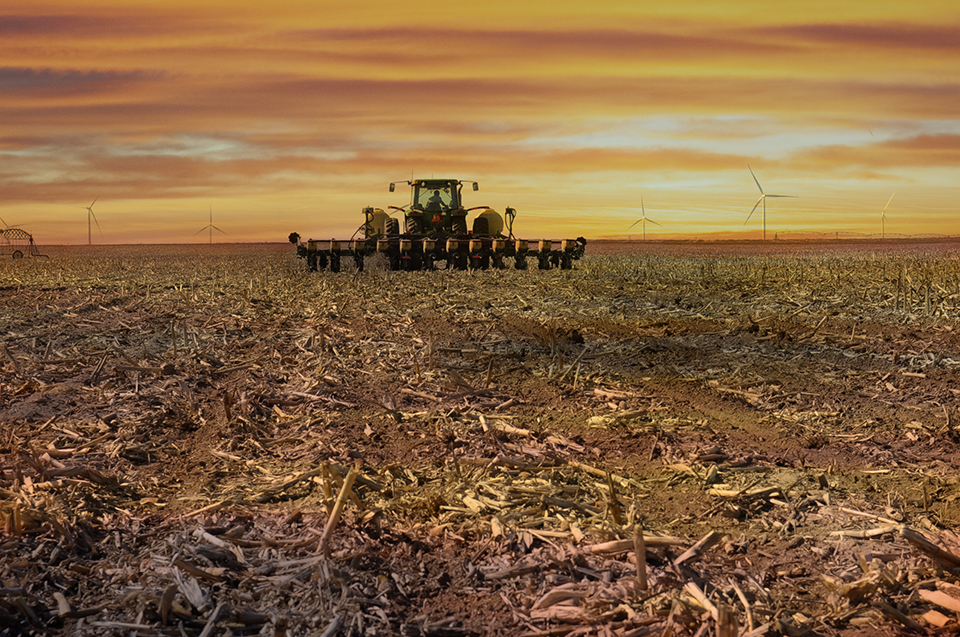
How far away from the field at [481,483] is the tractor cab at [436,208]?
20323mm

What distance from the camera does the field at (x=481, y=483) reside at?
12.8ft

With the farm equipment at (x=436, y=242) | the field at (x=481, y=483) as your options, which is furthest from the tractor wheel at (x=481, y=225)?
the field at (x=481, y=483)

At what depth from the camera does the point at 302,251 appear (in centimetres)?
3188

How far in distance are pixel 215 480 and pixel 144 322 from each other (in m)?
8.39

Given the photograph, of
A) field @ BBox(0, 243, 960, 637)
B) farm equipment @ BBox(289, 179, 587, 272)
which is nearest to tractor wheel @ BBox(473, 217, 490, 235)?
farm equipment @ BBox(289, 179, 587, 272)

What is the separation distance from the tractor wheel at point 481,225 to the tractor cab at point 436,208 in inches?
41.3

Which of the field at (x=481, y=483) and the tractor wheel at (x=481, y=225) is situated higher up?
the tractor wheel at (x=481, y=225)

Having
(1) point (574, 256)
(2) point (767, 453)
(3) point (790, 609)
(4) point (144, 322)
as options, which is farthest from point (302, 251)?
(3) point (790, 609)

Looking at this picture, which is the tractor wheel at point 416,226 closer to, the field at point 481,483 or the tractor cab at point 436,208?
the tractor cab at point 436,208

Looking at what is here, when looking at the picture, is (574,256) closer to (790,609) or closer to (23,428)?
(23,428)

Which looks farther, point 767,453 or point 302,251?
point 302,251

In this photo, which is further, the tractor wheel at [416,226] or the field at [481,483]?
the tractor wheel at [416,226]

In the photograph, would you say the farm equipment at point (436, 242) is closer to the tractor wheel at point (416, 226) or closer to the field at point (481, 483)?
the tractor wheel at point (416, 226)

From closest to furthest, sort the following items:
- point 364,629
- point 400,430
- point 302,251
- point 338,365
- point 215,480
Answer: point 364,629, point 215,480, point 400,430, point 338,365, point 302,251
